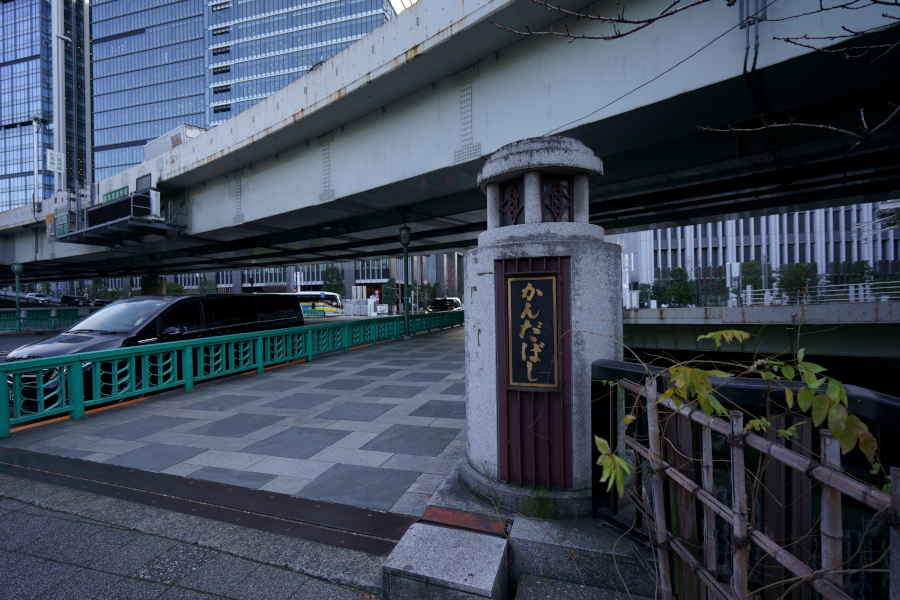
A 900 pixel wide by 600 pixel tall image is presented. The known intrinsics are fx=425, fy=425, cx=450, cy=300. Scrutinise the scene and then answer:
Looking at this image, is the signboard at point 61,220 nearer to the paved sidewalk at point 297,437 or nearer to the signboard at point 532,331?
the paved sidewalk at point 297,437

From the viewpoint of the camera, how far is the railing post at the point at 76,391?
6441mm

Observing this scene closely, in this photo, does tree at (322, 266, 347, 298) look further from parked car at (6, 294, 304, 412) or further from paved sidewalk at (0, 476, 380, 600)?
paved sidewalk at (0, 476, 380, 600)

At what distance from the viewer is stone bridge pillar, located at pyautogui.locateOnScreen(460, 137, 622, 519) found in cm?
312

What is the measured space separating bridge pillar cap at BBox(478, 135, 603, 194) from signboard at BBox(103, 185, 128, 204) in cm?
1977

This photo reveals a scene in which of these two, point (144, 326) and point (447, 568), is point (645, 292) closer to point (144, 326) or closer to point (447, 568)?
point (144, 326)

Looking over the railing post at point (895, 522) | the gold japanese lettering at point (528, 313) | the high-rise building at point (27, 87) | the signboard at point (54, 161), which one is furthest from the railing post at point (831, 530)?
the high-rise building at point (27, 87)

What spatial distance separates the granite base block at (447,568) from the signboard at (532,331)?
1.13 metres

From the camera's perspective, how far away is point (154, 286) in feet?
124

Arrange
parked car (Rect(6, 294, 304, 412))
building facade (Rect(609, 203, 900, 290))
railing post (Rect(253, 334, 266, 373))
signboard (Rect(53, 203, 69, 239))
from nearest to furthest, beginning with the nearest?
parked car (Rect(6, 294, 304, 412)) < railing post (Rect(253, 334, 266, 373)) < signboard (Rect(53, 203, 69, 239)) < building facade (Rect(609, 203, 900, 290))

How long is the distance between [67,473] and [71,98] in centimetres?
12840

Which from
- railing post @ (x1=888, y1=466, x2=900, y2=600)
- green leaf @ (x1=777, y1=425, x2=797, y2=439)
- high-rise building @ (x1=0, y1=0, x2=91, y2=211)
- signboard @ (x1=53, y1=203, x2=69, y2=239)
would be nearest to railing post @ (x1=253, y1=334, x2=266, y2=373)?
green leaf @ (x1=777, y1=425, x2=797, y2=439)

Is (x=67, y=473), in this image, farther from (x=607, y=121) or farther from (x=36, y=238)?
(x=36, y=238)

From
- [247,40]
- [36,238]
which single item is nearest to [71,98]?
[247,40]

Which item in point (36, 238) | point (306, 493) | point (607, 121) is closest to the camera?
point (306, 493)
